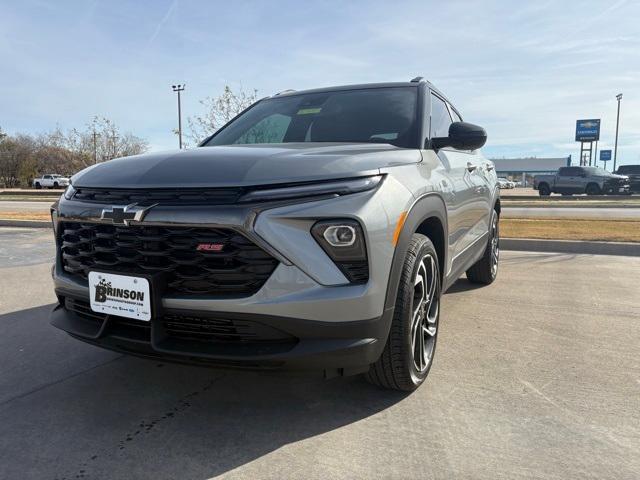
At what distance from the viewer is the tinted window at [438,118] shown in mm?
3620

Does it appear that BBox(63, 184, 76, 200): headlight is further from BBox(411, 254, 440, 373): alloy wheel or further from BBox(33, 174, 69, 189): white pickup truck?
BBox(33, 174, 69, 189): white pickup truck

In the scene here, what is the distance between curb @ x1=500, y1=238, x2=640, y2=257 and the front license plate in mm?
7074

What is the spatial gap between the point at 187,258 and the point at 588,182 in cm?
3046

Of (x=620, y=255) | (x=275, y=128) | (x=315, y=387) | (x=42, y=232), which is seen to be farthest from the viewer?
(x=42, y=232)

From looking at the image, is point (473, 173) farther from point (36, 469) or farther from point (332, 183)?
point (36, 469)

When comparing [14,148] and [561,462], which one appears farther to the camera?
[14,148]

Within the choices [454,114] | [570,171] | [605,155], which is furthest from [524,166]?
[454,114]

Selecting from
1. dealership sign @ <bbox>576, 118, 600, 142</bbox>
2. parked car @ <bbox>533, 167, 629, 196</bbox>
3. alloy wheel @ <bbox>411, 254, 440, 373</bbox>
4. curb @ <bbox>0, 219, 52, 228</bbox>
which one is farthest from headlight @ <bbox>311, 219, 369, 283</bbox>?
dealership sign @ <bbox>576, 118, 600, 142</bbox>

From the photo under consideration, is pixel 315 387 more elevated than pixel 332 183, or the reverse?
pixel 332 183

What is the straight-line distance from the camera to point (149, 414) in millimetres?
2592

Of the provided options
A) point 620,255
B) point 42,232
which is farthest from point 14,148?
point 620,255

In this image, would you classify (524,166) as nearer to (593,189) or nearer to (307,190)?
(593,189)

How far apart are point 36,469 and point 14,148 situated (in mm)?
69946

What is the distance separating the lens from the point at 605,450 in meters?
2.25
